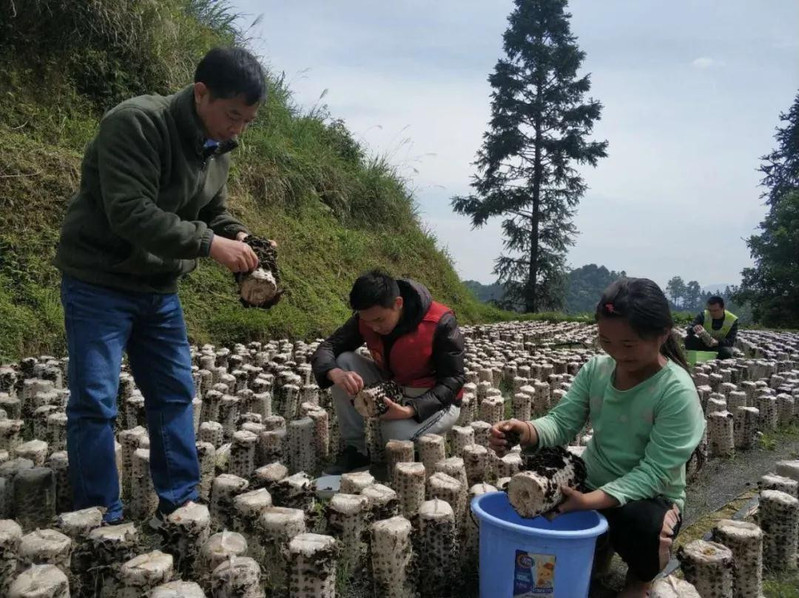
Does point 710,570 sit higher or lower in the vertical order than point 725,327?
lower

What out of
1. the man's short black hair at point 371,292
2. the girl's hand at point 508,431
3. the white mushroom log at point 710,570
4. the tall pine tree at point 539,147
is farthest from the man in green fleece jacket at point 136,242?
the tall pine tree at point 539,147

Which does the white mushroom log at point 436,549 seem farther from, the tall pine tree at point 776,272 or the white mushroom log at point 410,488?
the tall pine tree at point 776,272

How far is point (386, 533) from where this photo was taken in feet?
6.61

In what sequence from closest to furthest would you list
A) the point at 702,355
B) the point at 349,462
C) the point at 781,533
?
the point at 781,533 < the point at 349,462 < the point at 702,355

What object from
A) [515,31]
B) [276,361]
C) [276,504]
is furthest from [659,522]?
[515,31]

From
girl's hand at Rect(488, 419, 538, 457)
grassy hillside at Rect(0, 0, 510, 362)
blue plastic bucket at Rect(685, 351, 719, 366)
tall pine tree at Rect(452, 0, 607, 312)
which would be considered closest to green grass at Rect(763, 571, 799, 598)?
girl's hand at Rect(488, 419, 538, 457)

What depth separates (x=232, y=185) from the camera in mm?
8516

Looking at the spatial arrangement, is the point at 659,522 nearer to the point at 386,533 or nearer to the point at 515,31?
the point at 386,533

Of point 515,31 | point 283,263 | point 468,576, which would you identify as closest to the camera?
point 468,576

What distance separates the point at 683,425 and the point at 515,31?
1890cm

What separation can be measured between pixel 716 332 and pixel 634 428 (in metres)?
5.91

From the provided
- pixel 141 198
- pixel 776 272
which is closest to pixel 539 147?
pixel 776 272

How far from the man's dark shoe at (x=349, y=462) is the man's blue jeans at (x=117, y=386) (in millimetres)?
870

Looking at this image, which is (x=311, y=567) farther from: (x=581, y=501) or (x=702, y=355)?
(x=702, y=355)
